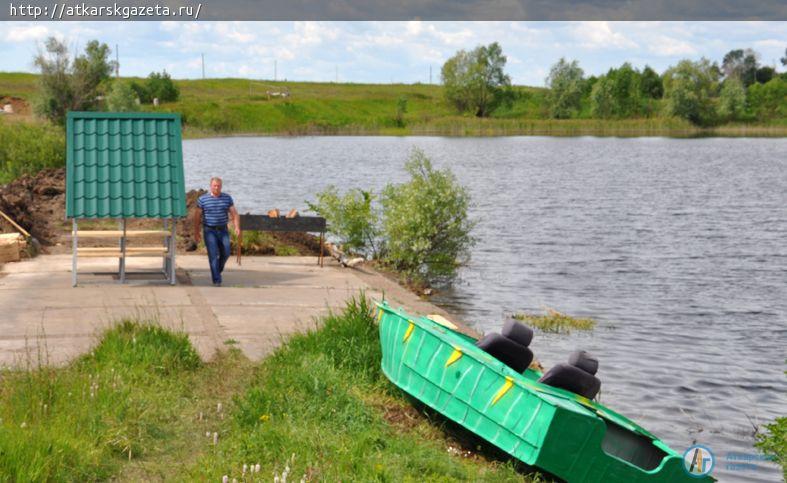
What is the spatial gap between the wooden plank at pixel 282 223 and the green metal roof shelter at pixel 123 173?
2.78 metres

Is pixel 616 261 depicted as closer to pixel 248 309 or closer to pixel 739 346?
pixel 739 346

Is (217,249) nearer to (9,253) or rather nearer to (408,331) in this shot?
(9,253)

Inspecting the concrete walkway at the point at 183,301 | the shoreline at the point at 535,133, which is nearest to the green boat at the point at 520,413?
the concrete walkway at the point at 183,301

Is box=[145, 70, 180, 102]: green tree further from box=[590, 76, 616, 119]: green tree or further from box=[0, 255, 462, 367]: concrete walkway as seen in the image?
box=[0, 255, 462, 367]: concrete walkway

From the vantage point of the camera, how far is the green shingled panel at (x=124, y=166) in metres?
17.3

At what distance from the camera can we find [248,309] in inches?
612

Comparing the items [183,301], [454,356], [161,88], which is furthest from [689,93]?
[454,356]

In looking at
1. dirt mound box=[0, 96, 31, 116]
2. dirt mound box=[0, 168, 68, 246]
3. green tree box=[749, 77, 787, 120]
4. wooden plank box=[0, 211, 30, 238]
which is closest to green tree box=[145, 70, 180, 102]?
dirt mound box=[0, 96, 31, 116]

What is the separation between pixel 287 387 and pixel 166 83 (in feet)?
391

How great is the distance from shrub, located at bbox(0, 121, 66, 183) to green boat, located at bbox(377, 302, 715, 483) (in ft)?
88.6

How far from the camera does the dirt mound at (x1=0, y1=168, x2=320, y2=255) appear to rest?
74.2ft

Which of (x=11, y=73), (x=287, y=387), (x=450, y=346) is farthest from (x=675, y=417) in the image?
(x=11, y=73)

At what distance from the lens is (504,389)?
9.68m

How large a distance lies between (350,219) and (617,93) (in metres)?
116
